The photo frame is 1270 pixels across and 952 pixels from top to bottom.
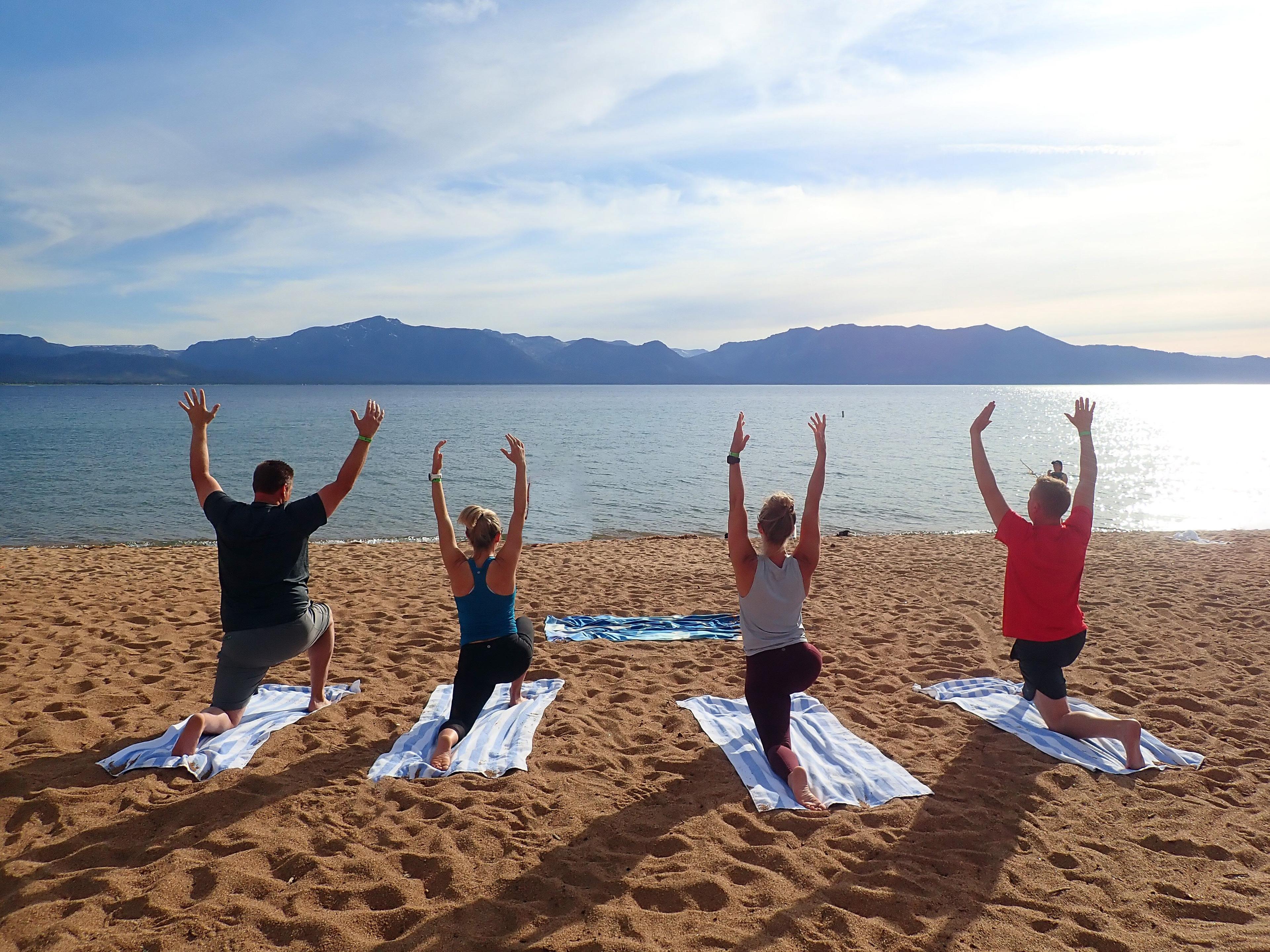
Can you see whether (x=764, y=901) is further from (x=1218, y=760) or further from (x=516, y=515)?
(x=1218, y=760)

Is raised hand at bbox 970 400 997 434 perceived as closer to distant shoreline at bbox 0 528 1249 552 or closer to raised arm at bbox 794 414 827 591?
raised arm at bbox 794 414 827 591

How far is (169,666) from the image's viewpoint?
652cm

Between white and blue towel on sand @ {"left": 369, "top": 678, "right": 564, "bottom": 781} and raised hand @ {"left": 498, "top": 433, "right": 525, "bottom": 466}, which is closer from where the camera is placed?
white and blue towel on sand @ {"left": 369, "top": 678, "right": 564, "bottom": 781}

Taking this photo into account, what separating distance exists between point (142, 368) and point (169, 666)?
227567 millimetres

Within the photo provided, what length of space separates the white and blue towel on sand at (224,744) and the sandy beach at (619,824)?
9 cm

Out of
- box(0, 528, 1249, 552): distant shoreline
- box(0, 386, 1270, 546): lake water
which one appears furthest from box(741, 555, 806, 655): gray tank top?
box(0, 386, 1270, 546): lake water

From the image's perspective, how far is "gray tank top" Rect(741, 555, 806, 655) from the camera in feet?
14.1

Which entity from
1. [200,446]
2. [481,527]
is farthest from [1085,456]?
[200,446]

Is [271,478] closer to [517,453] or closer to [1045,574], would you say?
[517,453]

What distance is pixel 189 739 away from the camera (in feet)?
14.7

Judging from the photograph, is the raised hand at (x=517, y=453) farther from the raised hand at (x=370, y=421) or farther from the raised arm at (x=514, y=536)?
the raised hand at (x=370, y=421)

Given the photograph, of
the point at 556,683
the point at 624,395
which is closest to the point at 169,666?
the point at 556,683

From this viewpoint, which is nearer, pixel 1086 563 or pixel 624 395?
pixel 1086 563

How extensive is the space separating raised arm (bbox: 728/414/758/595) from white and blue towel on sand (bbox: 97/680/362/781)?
322cm
